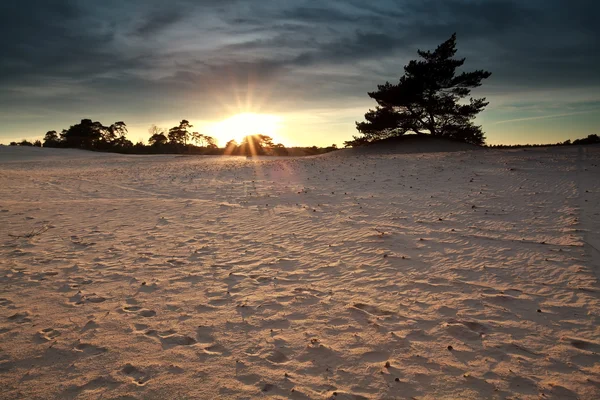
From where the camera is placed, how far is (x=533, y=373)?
127 inches

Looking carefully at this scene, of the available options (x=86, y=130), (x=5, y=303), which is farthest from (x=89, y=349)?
(x=86, y=130)

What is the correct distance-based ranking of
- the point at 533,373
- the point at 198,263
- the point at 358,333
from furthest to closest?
1. the point at 198,263
2. the point at 358,333
3. the point at 533,373

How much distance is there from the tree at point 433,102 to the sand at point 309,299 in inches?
739

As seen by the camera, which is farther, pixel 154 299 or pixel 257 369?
pixel 154 299

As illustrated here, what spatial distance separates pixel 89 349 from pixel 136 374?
2.49ft

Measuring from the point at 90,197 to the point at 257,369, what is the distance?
1119cm

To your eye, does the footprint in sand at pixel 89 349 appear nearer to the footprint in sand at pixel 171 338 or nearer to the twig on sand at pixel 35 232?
the footprint in sand at pixel 171 338

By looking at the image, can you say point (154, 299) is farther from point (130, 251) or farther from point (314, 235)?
point (314, 235)

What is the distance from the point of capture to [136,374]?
334cm

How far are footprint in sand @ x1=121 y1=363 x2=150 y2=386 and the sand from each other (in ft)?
0.06

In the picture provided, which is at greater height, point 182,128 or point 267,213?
point 182,128

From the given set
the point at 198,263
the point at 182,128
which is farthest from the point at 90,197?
the point at 182,128

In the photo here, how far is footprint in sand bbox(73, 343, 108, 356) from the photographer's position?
364 cm

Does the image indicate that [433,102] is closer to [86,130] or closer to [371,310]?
Answer: [371,310]
